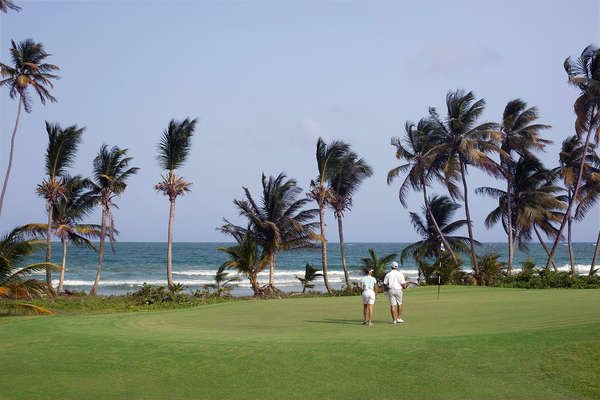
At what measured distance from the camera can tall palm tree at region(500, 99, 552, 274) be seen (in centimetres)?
3516

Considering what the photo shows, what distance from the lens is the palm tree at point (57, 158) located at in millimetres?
31203

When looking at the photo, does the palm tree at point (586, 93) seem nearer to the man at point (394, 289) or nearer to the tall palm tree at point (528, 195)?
the tall palm tree at point (528, 195)

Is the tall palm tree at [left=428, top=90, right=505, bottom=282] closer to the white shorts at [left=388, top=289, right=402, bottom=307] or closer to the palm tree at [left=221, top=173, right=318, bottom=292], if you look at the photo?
the palm tree at [left=221, top=173, right=318, bottom=292]

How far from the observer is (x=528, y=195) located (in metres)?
36.5

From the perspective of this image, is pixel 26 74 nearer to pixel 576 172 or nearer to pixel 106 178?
pixel 106 178

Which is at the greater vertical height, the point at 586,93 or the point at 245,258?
the point at 586,93

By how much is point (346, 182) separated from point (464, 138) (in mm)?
7929

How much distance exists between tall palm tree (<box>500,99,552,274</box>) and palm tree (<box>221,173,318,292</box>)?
42.4ft

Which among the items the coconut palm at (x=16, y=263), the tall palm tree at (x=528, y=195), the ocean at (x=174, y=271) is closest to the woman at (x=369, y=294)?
the coconut palm at (x=16, y=263)

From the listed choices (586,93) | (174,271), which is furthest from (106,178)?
(174,271)

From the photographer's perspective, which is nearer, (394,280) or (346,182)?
(394,280)

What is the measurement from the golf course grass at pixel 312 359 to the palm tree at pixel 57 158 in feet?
57.0

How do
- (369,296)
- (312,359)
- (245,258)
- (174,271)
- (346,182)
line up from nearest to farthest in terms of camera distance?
1. (312,359)
2. (369,296)
3. (245,258)
4. (346,182)
5. (174,271)

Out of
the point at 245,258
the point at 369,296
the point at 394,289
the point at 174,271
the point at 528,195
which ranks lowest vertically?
the point at 174,271
